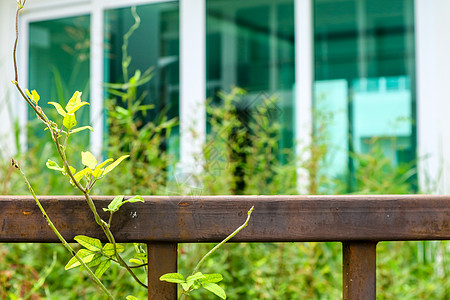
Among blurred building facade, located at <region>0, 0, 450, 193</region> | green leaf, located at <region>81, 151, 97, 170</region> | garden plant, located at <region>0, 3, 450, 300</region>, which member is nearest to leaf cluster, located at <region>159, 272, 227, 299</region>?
green leaf, located at <region>81, 151, 97, 170</region>

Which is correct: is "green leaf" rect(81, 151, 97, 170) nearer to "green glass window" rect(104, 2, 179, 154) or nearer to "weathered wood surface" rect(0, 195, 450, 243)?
"weathered wood surface" rect(0, 195, 450, 243)

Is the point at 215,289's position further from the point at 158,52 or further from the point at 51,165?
the point at 158,52

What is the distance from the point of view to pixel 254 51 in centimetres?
385

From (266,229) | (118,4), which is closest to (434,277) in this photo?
(266,229)

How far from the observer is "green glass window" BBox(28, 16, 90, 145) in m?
4.32

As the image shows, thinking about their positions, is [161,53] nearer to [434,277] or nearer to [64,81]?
[64,81]

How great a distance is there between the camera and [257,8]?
382 centimetres

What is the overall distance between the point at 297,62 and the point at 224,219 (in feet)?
9.75

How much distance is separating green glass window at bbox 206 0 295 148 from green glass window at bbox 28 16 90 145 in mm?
960

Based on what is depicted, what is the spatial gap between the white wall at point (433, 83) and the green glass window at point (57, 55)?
225 cm

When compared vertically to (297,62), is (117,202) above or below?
below

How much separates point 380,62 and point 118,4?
1.84 m

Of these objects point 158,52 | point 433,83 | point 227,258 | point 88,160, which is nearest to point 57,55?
point 158,52

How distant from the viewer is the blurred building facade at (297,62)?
3320 mm
